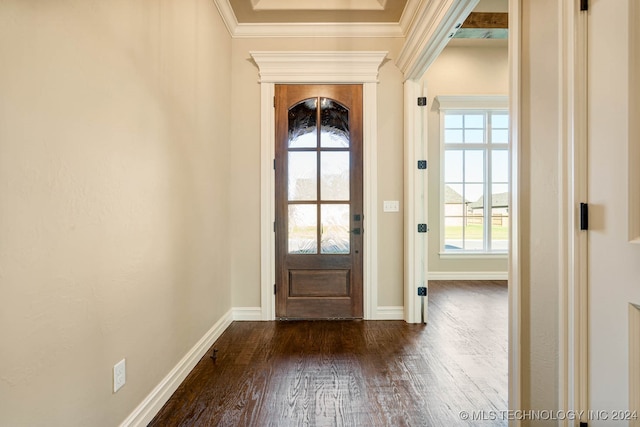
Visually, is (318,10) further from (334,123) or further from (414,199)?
(414,199)

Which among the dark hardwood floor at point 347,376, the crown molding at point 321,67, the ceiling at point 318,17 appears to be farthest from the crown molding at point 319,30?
the dark hardwood floor at point 347,376

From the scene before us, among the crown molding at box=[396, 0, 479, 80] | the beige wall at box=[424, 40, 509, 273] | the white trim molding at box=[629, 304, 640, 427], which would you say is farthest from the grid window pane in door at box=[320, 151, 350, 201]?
the white trim molding at box=[629, 304, 640, 427]

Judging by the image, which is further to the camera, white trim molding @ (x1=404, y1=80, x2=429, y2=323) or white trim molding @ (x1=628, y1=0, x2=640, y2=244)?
white trim molding @ (x1=404, y1=80, x2=429, y2=323)

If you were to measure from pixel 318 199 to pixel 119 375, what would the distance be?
2057mm

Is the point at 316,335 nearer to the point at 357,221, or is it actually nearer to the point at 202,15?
the point at 357,221

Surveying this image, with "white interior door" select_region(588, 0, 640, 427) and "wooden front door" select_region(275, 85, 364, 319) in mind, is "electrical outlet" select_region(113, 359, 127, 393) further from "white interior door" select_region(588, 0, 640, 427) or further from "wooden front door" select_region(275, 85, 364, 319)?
"white interior door" select_region(588, 0, 640, 427)

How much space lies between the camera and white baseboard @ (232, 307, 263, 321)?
9.77 feet

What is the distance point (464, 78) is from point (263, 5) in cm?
A: 325

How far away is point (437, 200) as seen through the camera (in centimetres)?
459

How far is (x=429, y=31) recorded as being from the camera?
222 centimetres

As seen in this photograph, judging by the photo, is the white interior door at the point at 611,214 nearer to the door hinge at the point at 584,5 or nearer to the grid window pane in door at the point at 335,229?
the door hinge at the point at 584,5

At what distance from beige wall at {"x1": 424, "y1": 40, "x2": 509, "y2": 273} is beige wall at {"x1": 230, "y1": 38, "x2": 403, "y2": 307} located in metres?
1.82

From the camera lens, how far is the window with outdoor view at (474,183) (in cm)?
464

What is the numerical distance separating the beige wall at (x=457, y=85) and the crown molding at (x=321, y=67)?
1.96 metres
